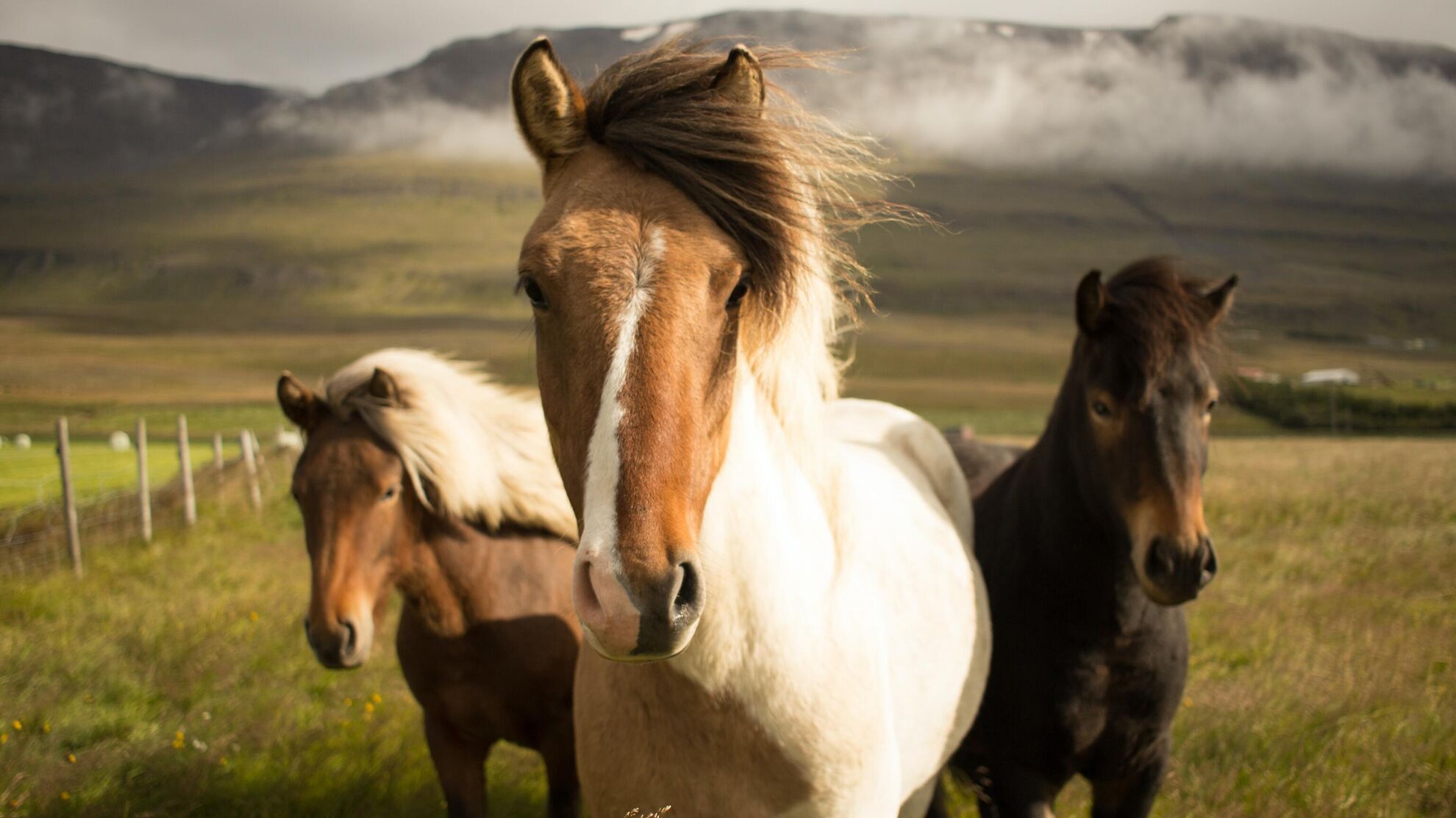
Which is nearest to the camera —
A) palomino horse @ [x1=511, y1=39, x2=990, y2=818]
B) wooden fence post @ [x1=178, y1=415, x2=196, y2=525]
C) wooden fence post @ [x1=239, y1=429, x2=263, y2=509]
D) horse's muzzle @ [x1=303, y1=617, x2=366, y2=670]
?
palomino horse @ [x1=511, y1=39, x2=990, y2=818]

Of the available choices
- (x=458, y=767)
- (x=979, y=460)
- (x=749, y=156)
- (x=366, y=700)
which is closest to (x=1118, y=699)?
(x=979, y=460)

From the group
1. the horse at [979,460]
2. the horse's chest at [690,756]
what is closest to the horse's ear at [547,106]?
the horse's chest at [690,756]

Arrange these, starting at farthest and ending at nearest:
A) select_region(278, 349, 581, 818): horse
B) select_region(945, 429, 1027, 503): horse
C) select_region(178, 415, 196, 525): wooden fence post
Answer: select_region(178, 415, 196, 525): wooden fence post < select_region(945, 429, 1027, 503): horse < select_region(278, 349, 581, 818): horse

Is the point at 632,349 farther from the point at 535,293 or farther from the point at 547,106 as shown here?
the point at 547,106

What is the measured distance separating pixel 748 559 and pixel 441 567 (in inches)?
101

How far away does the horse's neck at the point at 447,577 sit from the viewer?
401 centimetres

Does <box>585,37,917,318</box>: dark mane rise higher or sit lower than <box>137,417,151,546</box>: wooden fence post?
higher

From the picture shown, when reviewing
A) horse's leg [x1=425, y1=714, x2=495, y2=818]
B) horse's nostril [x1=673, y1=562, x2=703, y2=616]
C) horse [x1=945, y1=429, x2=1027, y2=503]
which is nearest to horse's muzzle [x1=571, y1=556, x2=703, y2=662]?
horse's nostril [x1=673, y1=562, x2=703, y2=616]

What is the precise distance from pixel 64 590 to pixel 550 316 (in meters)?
9.46

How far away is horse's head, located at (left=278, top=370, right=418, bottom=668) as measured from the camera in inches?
147

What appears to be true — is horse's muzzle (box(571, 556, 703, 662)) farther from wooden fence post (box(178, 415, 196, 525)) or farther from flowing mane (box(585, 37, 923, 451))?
wooden fence post (box(178, 415, 196, 525))

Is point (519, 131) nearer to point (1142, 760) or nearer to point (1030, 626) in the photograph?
point (1030, 626)

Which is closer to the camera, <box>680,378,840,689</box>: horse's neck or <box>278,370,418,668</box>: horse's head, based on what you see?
<box>680,378,840,689</box>: horse's neck

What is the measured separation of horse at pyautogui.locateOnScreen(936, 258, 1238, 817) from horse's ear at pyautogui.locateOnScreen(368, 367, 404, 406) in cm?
280
